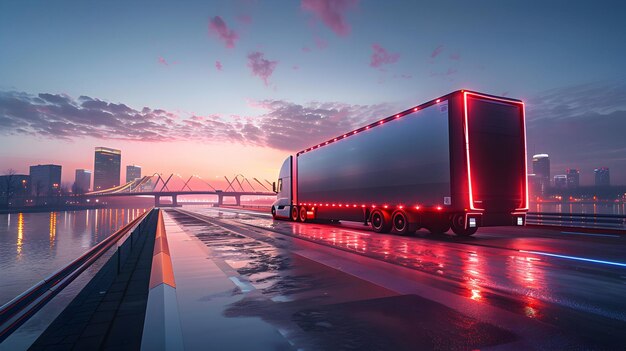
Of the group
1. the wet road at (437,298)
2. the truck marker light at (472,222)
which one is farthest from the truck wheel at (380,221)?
the wet road at (437,298)

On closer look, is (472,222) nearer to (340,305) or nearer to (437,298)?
(437,298)

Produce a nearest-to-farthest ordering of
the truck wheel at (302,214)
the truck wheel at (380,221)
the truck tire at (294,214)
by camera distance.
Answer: the truck wheel at (380,221) < the truck wheel at (302,214) < the truck tire at (294,214)

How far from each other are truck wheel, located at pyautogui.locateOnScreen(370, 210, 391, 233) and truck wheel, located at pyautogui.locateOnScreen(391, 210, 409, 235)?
32 centimetres

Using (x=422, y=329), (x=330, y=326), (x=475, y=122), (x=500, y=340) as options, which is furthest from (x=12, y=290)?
(x=475, y=122)

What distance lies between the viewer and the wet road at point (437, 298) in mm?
4172

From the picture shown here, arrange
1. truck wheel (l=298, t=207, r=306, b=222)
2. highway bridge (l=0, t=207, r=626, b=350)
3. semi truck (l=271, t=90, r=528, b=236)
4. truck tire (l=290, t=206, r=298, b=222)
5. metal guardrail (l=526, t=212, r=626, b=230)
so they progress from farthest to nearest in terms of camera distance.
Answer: truck tire (l=290, t=206, r=298, b=222)
truck wheel (l=298, t=207, r=306, b=222)
metal guardrail (l=526, t=212, r=626, b=230)
semi truck (l=271, t=90, r=528, b=236)
highway bridge (l=0, t=207, r=626, b=350)

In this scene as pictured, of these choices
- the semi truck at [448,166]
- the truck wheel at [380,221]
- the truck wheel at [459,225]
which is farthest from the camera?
the truck wheel at [380,221]

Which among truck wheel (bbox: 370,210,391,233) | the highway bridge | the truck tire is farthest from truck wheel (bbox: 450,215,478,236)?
the truck tire

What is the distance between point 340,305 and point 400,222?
11566 mm

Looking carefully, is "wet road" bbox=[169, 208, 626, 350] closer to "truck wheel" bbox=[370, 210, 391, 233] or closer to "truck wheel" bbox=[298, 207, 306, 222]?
"truck wheel" bbox=[370, 210, 391, 233]

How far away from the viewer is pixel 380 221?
1777cm

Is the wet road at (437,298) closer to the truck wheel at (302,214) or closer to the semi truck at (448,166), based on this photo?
the semi truck at (448,166)

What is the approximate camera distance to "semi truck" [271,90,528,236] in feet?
43.4

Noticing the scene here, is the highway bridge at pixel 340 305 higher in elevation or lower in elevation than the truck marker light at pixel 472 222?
lower
